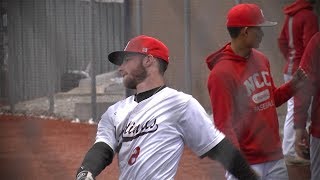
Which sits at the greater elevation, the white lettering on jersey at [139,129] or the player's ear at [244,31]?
the player's ear at [244,31]

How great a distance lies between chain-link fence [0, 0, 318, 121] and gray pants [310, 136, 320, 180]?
1.06 metres

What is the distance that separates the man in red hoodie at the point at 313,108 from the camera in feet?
11.8

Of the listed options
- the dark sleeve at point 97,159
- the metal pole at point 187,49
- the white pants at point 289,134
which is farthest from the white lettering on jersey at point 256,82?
the metal pole at point 187,49

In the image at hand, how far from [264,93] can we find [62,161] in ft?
9.32

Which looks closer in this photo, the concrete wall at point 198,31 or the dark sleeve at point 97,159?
the dark sleeve at point 97,159

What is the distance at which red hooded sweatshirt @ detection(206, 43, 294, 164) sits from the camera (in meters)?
3.28

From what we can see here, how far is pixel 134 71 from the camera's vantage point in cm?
289

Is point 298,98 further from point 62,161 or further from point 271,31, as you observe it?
point 62,161

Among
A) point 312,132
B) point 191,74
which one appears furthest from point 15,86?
point 312,132

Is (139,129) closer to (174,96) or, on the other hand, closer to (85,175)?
(174,96)

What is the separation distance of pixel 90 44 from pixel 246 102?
3707 mm

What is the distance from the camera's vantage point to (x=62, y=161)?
19.6 feet

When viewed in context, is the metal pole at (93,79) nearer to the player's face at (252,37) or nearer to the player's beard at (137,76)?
the player's face at (252,37)

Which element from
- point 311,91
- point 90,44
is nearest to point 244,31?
point 311,91
